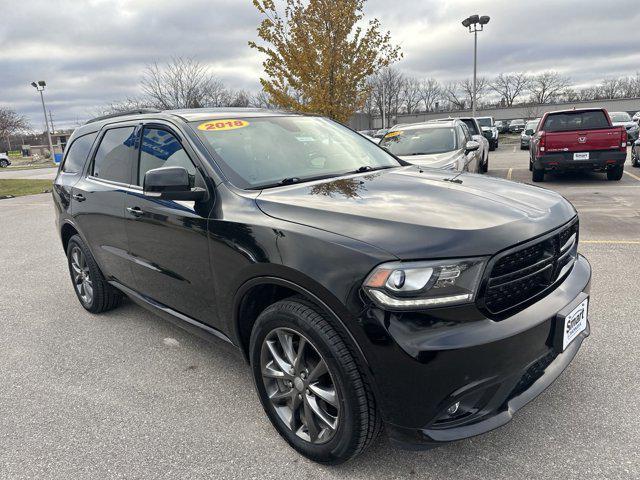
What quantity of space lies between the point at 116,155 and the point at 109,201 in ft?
1.31

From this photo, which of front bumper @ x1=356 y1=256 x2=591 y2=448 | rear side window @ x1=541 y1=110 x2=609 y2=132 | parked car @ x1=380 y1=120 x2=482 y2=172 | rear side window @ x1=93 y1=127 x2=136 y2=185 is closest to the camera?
front bumper @ x1=356 y1=256 x2=591 y2=448

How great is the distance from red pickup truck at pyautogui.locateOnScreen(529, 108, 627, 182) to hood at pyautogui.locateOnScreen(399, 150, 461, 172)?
12.2ft

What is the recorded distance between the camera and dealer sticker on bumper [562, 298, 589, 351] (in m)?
2.32

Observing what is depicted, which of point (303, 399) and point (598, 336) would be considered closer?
point (303, 399)

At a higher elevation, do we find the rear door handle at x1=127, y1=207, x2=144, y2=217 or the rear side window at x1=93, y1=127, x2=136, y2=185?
the rear side window at x1=93, y1=127, x2=136, y2=185

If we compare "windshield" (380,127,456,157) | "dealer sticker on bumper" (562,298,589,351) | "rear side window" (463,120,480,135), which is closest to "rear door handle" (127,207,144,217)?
"dealer sticker on bumper" (562,298,589,351)

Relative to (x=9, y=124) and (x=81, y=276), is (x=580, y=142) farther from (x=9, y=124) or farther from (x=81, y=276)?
(x=9, y=124)

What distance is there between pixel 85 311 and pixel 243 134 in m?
2.79

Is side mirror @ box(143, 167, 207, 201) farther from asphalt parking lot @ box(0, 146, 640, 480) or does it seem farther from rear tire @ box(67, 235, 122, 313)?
rear tire @ box(67, 235, 122, 313)

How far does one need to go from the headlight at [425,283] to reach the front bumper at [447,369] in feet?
0.16

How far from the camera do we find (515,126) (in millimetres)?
45750

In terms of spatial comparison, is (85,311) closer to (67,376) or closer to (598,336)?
(67,376)

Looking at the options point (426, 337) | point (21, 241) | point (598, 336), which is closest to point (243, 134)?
point (426, 337)

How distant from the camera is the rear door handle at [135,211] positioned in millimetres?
3375
